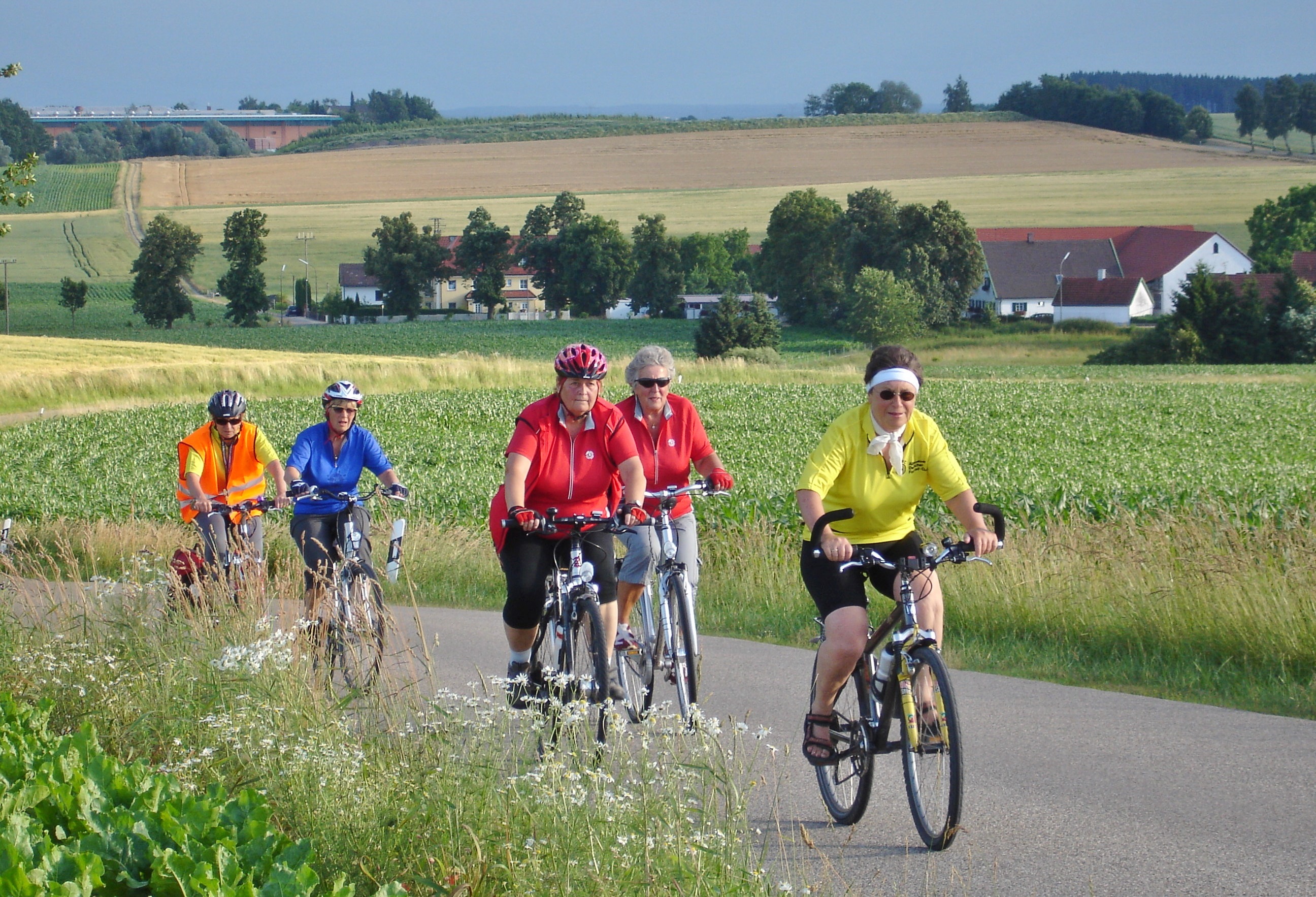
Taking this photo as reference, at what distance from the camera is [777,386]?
39.0 metres

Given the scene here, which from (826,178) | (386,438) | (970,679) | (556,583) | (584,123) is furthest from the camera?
(584,123)

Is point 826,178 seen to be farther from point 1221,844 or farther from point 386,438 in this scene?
point 1221,844

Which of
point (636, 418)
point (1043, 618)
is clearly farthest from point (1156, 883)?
point (1043, 618)

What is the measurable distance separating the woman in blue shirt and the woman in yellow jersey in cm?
344

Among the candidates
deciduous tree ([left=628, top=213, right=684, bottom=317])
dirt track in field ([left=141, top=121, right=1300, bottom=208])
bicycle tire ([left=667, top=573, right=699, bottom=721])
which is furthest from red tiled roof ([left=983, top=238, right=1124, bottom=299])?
bicycle tire ([left=667, top=573, right=699, bottom=721])

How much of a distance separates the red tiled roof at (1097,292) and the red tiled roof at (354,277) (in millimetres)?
50607

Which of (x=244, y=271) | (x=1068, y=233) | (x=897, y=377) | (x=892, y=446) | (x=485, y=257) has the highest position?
(x=1068, y=233)

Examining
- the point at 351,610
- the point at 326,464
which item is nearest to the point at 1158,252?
the point at 326,464

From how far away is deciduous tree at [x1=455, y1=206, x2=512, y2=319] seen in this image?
95.0 metres

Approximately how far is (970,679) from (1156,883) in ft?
11.2

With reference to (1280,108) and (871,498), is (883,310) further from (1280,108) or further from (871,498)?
(1280,108)

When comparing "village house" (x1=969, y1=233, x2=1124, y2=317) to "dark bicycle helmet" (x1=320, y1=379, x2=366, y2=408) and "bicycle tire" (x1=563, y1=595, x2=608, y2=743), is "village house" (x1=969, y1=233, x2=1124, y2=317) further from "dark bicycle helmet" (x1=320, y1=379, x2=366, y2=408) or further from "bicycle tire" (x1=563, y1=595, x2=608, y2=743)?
"bicycle tire" (x1=563, y1=595, x2=608, y2=743)

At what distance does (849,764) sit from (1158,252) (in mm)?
103355

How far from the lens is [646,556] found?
7.78 m
